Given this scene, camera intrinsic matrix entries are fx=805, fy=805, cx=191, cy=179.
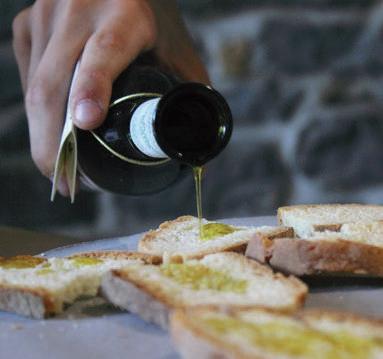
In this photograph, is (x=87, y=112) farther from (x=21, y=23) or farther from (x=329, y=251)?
(x=21, y=23)

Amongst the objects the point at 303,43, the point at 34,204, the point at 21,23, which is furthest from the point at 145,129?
the point at 34,204

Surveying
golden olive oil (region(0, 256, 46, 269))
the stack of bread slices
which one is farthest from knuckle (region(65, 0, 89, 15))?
golden olive oil (region(0, 256, 46, 269))

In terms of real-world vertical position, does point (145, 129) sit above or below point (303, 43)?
below

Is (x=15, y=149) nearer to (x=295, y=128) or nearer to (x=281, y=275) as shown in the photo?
(x=295, y=128)

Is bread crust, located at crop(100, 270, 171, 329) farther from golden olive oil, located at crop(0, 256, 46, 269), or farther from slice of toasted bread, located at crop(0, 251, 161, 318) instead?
golden olive oil, located at crop(0, 256, 46, 269)

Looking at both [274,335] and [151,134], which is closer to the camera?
[274,335]
